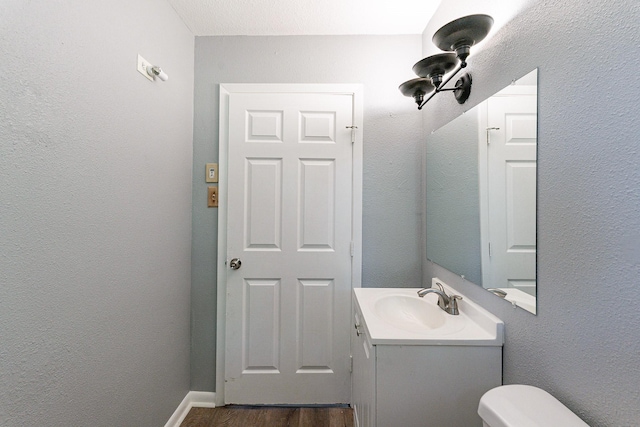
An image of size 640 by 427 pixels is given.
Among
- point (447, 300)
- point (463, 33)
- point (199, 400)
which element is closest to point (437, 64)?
point (463, 33)

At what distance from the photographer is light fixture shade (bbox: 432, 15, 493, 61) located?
3.25 feet

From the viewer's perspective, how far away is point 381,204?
178cm

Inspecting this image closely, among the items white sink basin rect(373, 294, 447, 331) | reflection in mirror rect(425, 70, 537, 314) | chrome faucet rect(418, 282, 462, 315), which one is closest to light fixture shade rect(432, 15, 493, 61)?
reflection in mirror rect(425, 70, 537, 314)

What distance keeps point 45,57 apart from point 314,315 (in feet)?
5.52

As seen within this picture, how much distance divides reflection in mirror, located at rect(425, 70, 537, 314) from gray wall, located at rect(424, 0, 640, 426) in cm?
5

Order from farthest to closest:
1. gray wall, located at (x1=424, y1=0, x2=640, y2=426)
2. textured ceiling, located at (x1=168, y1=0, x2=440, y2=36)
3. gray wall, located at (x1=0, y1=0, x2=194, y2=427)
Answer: textured ceiling, located at (x1=168, y1=0, x2=440, y2=36) < gray wall, located at (x1=0, y1=0, x2=194, y2=427) < gray wall, located at (x1=424, y1=0, x2=640, y2=426)

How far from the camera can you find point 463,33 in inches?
40.3

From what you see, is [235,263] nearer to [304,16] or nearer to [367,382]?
[367,382]

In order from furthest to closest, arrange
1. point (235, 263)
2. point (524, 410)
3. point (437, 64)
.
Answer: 1. point (235, 263)
2. point (437, 64)
3. point (524, 410)

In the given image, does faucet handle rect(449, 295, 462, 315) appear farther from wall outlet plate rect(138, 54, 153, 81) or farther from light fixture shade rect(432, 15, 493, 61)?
wall outlet plate rect(138, 54, 153, 81)

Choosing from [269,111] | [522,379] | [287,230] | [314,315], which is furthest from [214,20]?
[522,379]

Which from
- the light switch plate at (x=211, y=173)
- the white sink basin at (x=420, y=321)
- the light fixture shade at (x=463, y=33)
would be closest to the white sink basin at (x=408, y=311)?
the white sink basin at (x=420, y=321)

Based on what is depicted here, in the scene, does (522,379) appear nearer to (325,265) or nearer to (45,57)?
(325,265)

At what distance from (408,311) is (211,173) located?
1454 millimetres
